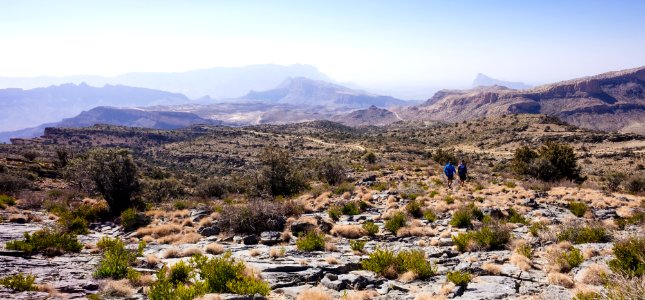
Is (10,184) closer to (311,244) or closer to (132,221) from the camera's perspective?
(132,221)

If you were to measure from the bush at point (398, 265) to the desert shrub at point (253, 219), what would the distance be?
5.66 meters

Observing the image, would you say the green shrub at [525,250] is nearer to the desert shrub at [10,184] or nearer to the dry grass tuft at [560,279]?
the dry grass tuft at [560,279]

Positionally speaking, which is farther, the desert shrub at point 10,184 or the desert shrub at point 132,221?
the desert shrub at point 10,184

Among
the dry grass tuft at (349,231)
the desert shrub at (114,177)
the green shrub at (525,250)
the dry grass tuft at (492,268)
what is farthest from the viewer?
the desert shrub at (114,177)

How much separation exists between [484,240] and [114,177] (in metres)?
18.5

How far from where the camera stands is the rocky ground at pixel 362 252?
7.96m

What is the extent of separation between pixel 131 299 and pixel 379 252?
6.20 metres

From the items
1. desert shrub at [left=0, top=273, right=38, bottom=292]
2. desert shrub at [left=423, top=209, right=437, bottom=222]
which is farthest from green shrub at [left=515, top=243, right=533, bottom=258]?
desert shrub at [left=0, top=273, right=38, bottom=292]

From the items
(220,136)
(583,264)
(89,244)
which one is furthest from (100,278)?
(220,136)

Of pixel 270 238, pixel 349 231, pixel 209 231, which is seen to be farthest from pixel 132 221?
pixel 349 231

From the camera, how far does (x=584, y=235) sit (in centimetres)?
1079

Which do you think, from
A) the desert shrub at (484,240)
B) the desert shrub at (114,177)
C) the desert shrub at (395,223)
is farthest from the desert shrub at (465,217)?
the desert shrub at (114,177)

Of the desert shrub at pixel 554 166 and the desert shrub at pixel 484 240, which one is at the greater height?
the desert shrub at pixel 484 240

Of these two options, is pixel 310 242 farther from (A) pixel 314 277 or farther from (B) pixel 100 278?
(B) pixel 100 278
